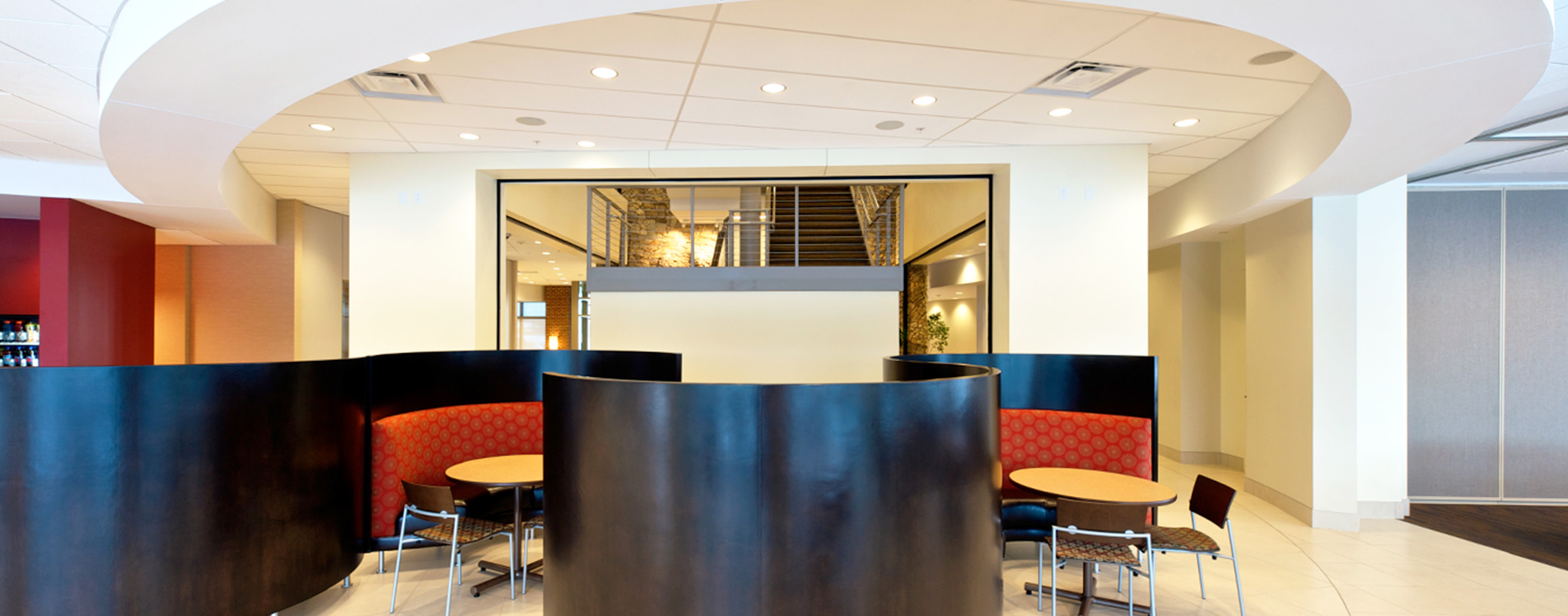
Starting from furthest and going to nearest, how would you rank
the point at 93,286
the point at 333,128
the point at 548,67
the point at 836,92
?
the point at 93,286, the point at 333,128, the point at 836,92, the point at 548,67

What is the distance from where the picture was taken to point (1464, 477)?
21.4ft

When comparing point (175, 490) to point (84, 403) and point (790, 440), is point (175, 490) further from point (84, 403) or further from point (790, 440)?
point (790, 440)

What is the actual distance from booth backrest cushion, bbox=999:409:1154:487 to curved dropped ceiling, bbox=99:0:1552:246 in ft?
7.53

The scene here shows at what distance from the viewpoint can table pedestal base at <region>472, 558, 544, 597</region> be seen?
13.9 ft

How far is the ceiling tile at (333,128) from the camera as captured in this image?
543 cm

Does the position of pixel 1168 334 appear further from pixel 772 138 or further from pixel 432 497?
pixel 432 497

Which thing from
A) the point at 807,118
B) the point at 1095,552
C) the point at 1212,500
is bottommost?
the point at 1095,552

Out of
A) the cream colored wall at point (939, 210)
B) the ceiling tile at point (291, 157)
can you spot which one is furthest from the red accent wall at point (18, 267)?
the cream colored wall at point (939, 210)

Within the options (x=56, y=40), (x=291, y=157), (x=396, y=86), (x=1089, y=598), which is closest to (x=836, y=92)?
(x=396, y=86)

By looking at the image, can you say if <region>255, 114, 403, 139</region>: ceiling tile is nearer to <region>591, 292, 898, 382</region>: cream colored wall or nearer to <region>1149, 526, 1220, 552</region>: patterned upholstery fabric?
<region>591, 292, 898, 382</region>: cream colored wall

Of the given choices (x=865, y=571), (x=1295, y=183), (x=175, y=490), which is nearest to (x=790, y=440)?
(x=865, y=571)

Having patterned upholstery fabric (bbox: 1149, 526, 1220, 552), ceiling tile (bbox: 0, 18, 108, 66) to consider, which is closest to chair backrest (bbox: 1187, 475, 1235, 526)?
patterned upholstery fabric (bbox: 1149, 526, 1220, 552)

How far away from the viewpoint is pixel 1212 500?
157 inches

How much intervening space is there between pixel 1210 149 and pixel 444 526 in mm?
6786
